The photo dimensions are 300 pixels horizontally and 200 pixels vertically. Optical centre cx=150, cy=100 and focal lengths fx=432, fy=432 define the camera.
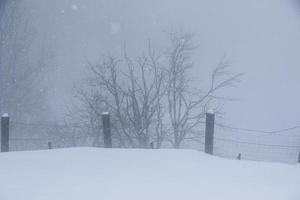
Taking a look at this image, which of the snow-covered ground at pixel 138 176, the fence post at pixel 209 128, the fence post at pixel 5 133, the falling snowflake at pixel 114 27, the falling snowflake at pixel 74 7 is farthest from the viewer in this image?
the falling snowflake at pixel 74 7

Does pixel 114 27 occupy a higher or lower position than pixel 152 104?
higher

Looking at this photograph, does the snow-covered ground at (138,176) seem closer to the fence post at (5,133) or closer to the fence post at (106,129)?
the fence post at (106,129)

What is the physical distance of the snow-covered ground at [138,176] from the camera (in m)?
3.57

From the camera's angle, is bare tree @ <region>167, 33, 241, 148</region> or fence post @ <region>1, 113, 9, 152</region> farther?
bare tree @ <region>167, 33, 241, 148</region>

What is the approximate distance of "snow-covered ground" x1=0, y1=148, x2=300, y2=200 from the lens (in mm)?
3568

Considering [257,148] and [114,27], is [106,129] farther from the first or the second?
[114,27]

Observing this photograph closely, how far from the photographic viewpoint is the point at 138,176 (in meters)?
4.27

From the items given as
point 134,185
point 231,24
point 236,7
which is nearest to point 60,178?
point 134,185

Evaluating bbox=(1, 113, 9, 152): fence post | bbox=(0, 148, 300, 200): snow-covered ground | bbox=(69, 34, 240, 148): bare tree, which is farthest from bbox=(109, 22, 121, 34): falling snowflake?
bbox=(0, 148, 300, 200): snow-covered ground

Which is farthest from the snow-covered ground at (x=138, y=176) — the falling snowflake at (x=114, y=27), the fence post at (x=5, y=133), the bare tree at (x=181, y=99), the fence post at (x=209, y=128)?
the falling snowflake at (x=114, y=27)

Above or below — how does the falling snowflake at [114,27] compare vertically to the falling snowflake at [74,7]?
below

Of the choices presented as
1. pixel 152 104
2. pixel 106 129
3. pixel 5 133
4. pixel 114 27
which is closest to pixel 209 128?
pixel 106 129

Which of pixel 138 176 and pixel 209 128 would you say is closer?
pixel 138 176

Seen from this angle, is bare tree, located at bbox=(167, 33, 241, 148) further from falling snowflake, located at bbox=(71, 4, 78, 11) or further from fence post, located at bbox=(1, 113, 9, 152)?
falling snowflake, located at bbox=(71, 4, 78, 11)
